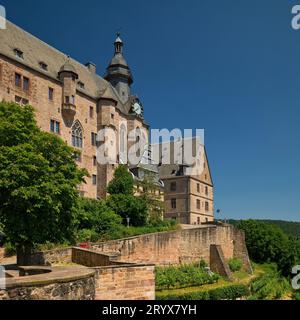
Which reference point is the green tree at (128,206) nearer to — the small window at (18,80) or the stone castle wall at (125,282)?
the small window at (18,80)

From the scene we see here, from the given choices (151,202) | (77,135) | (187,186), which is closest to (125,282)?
(151,202)

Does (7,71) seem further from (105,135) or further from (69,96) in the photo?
(105,135)

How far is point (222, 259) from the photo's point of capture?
1447 inches

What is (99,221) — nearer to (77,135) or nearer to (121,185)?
(121,185)

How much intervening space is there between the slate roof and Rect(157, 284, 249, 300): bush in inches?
974

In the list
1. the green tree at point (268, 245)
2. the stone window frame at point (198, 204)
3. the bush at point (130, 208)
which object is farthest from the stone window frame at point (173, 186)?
the bush at point (130, 208)

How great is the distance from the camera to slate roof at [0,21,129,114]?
3731 centimetres

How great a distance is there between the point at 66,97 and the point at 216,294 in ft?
81.0

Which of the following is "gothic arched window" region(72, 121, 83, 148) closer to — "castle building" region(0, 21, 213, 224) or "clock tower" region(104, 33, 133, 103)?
"castle building" region(0, 21, 213, 224)

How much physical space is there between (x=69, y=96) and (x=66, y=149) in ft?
65.5

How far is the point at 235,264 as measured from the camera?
39844 mm

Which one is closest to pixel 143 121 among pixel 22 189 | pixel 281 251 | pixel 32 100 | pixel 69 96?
pixel 69 96

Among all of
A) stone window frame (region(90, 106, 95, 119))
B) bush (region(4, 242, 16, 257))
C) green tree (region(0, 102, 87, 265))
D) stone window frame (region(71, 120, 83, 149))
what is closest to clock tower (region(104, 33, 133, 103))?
stone window frame (region(90, 106, 95, 119))

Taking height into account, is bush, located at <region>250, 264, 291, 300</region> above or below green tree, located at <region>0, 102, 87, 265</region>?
below
